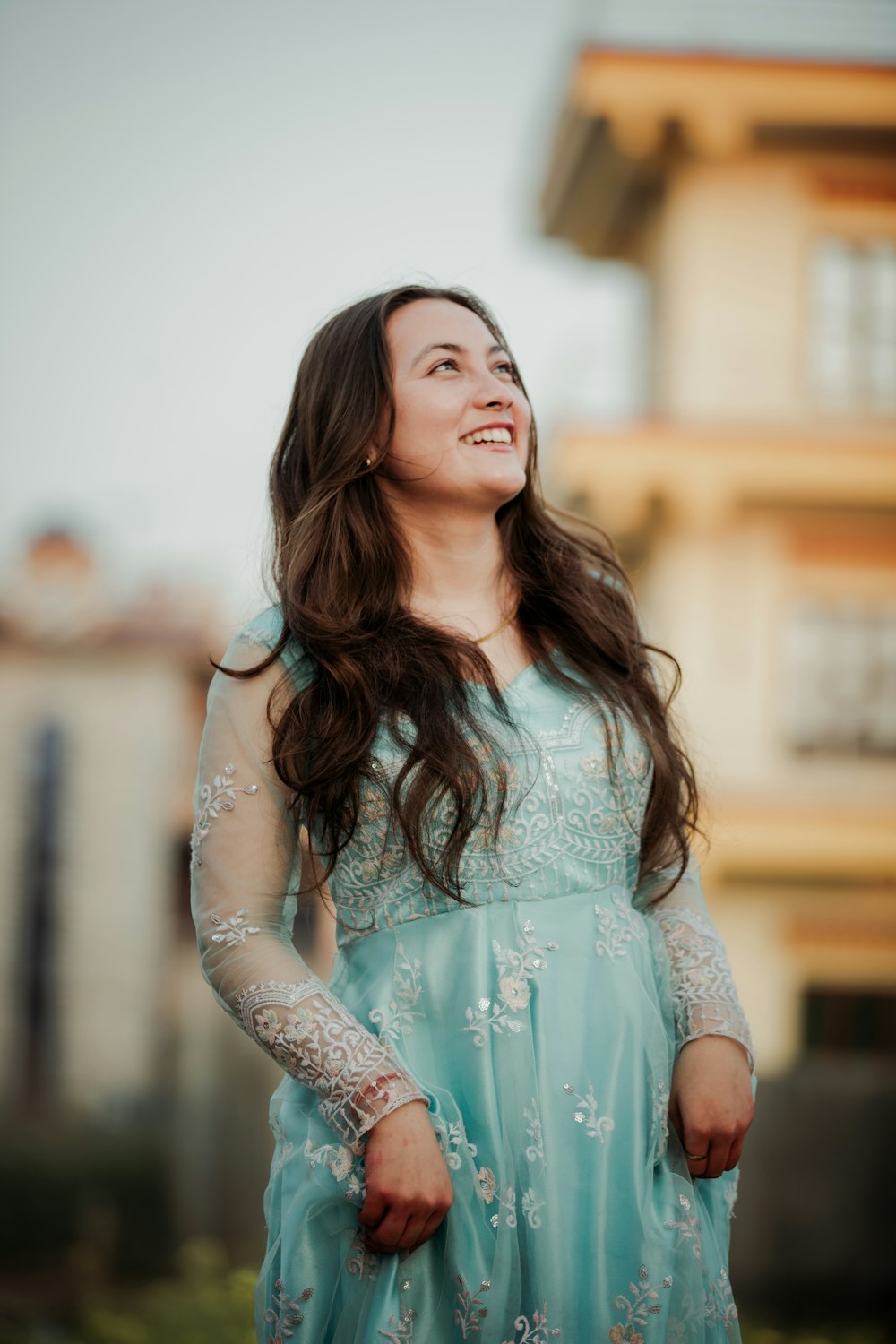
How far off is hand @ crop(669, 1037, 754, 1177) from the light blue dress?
22 millimetres

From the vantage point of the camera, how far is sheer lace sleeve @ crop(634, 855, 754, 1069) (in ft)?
4.72

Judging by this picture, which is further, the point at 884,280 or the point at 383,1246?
the point at 884,280

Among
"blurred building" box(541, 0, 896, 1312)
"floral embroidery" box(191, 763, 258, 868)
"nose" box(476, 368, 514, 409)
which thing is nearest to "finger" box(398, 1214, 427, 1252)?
"floral embroidery" box(191, 763, 258, 868)

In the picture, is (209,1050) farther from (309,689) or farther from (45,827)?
(309,689)

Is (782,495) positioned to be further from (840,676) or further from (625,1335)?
(625,1335)

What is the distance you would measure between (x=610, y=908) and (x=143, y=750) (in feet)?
22.9

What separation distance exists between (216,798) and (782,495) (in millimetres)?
6051

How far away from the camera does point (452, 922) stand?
1.39 m

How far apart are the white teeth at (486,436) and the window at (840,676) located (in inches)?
233

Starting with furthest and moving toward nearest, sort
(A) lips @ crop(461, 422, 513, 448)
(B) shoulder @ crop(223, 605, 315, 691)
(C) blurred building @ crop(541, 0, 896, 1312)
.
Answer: (C) blurred building @ crop(541, 0, 896, 1312) → (A) lips @ crop(461, 422, 513, 448) → (B) shoulder @ crop(223, 605, 315, 691)

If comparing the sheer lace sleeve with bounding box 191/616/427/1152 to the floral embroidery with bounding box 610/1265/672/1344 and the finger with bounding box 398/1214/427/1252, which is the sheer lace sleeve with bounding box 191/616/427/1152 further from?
the floral embroidery with bounding box 610/1265/672/1344

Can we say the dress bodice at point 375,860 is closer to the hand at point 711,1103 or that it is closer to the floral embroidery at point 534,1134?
the hand at point 711,1103

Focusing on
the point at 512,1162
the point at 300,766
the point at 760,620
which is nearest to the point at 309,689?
the point at 300,766

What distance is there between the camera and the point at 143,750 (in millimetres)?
8109
